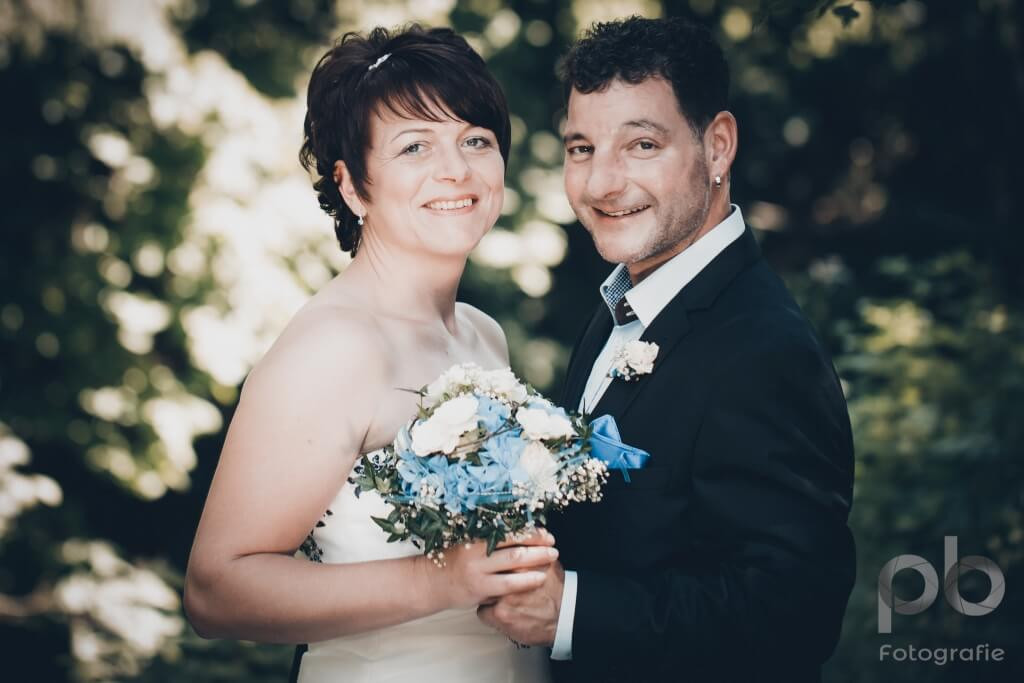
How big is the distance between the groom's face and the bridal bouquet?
0.87m

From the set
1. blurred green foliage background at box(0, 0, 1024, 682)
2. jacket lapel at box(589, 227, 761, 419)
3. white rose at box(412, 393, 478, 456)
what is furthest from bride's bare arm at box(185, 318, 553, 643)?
blurred green foliage background at box(0, 0, 1024, 682)

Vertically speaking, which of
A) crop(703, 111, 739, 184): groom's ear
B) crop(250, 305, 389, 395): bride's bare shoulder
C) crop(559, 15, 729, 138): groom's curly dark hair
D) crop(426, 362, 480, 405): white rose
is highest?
crop(559, 15, 729, 138): groom's curly dark hair

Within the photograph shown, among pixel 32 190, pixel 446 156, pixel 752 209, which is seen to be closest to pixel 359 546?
pixel 446 156

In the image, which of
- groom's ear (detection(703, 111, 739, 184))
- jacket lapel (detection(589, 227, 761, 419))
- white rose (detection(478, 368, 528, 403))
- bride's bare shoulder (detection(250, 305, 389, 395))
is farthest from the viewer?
groom's ear (detection(703, 111, 739, 184))

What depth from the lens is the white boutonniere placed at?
2.52 m

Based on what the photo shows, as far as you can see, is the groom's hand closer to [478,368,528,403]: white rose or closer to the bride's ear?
[478,368,528,403]: white rose

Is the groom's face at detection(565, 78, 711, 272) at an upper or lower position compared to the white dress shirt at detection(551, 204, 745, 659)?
upper

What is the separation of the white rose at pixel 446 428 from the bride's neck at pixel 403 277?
886mm

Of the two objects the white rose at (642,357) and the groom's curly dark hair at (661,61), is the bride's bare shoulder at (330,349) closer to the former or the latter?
the white rose at (642,357)

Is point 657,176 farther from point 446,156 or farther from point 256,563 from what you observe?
point 256,563

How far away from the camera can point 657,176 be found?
2.72 metres

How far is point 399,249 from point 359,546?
909 millimetres

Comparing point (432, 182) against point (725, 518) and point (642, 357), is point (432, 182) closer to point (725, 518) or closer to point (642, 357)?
point (642, 357)

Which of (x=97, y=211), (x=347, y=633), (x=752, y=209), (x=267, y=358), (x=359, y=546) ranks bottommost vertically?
(x=347, y=633)
